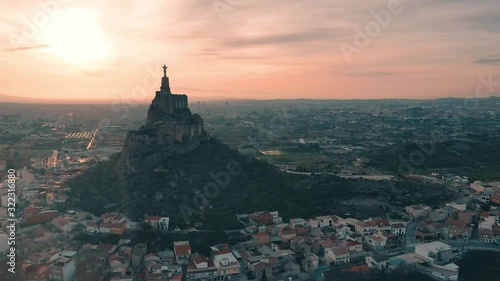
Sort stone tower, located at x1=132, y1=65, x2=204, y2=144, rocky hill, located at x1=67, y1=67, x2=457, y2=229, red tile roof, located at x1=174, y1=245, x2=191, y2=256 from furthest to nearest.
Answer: stone tower, located at x1=132, y1=65, x2=204, y2=144 < rocky hill, located at x1=67, y1=67, x2=457, y2=229 < red tile roof, located at x1=174, y1=245, x2=191, y2=256

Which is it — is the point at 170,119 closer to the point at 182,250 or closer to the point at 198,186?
the point at 198,186

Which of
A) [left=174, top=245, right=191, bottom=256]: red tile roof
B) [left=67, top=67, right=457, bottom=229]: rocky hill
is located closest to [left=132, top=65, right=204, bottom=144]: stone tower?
[left=67, top=67, right=457, bottom=229]: rocky hill

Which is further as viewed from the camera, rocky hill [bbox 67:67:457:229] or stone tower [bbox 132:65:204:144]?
stone tower [bbox 132:65:204:144]

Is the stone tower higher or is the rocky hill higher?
the stone tower

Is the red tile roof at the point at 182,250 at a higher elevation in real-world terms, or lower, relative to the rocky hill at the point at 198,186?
lower

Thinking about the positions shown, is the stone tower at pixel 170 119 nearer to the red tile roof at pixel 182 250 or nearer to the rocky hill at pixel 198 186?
the rocky hill at pixel 198 186

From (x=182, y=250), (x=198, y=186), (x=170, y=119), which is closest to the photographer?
(x=182, y=250)

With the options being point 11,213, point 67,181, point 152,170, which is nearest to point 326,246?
point 152,170

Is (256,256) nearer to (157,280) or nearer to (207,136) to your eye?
(157,280)

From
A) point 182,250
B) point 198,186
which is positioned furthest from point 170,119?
point 182,250

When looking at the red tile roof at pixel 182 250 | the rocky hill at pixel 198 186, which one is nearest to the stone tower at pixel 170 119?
the rocky hill at pixel 198 186

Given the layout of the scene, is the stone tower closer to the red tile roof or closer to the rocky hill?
the rocky hill
